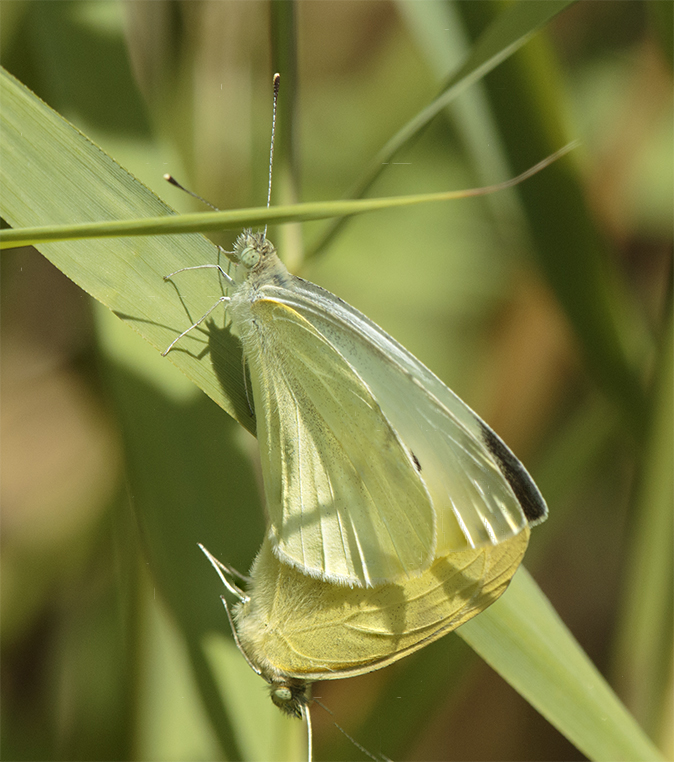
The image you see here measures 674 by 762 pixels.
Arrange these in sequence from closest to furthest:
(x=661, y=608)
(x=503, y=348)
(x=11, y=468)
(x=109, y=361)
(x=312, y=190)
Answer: (x=109, y=361), (x=661, y=608), (x=11, y=468), (x=312, y=190), (x=503, y=348)

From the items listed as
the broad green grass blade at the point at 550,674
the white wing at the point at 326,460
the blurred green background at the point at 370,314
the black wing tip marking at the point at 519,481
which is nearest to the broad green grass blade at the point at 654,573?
the blurred green background at the point at 370,314

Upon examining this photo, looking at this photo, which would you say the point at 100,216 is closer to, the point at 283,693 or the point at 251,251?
the point at 251,251

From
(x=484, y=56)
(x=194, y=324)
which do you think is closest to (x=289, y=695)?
(x=194, y=324)

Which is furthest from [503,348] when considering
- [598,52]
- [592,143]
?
[598,52]

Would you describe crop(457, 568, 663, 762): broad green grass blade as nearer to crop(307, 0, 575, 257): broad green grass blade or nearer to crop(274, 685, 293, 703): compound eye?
crop(274, 685, 293, 703): compound eye

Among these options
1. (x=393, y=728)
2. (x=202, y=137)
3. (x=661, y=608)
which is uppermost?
(x=202, y=137)

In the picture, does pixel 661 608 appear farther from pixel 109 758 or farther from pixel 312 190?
pixel 312 190

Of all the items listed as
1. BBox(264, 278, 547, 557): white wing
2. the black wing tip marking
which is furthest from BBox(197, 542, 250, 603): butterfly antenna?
the black wing tip marking
